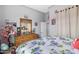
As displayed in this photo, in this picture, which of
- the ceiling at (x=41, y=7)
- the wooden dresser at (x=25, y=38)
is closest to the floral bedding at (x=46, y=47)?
the wooden dresser at (x=25, y=38)

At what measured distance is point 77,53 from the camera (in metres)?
1.27

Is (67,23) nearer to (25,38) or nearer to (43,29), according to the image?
(43,29)

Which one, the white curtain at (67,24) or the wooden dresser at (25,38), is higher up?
the white curtain at (67,24)

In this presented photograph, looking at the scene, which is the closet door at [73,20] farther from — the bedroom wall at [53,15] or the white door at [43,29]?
the white door at [43,29]

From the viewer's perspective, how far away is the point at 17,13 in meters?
1.29

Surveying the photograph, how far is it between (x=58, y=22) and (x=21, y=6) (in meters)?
0.38

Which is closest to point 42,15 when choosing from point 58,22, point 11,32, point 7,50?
point 58,22

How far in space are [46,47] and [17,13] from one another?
0.41m

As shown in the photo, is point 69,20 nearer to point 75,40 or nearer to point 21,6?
point 75,40

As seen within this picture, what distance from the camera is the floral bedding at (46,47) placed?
1270 millimetres

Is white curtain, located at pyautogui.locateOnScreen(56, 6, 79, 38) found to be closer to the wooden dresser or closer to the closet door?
the closet door

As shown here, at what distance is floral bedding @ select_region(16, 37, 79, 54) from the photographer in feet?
4.17

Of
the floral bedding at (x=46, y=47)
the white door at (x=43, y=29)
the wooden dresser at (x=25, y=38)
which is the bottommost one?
the floral bedding at (x=46, y=47)

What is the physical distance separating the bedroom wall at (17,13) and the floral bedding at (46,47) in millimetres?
117
